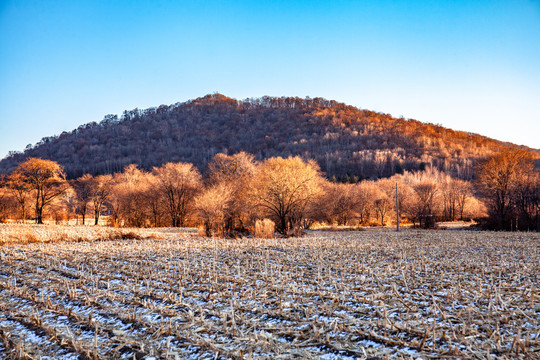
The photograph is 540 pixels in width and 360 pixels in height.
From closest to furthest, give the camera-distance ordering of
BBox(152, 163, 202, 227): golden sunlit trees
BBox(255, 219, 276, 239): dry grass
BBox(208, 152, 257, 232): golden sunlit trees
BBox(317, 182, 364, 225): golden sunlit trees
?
BBox(255, 219, 276, 239): dry grass < BBox(208, 152, 257, 232): golden sunlit trees < BBox(152, 163, 202, 227): golden sunlit trees < BBox(317, 182, 364, 225): golden sunlit trees

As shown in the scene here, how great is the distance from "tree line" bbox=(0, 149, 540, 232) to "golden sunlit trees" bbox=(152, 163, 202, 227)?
0.16m

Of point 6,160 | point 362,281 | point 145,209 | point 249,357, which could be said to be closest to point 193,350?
point 249,357

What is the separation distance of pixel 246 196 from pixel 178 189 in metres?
20.2

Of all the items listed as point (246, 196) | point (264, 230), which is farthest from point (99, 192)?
point (264, 230)

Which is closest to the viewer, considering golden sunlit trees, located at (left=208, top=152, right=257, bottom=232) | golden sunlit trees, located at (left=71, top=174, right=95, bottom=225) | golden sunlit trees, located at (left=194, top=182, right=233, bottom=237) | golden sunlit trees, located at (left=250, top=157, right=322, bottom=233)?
golden sunlit trees, located at (left=194, top=182, right=233, bottom=237)

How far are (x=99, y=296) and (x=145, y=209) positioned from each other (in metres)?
48.9

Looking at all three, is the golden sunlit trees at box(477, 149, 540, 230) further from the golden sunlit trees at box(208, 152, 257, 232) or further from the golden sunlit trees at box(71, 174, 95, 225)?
the golden sunlit trees at box(71, 174, 95, 225)

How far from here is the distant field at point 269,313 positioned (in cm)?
478

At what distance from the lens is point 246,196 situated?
35844mm

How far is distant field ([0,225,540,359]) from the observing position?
4777 millimetres

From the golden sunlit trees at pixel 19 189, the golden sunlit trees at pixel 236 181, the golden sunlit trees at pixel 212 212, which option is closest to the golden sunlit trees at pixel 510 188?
the golden sunlit trees at pixel 236 181

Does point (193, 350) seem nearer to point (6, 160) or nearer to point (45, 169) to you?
point (45, 169)

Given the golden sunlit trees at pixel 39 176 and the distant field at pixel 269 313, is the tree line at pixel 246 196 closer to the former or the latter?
the golden sunlit trees at pixel 39 176

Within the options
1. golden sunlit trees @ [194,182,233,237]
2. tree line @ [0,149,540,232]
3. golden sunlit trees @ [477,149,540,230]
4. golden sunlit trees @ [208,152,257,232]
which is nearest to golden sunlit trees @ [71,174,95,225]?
tree line @ [0,149,540,232]
